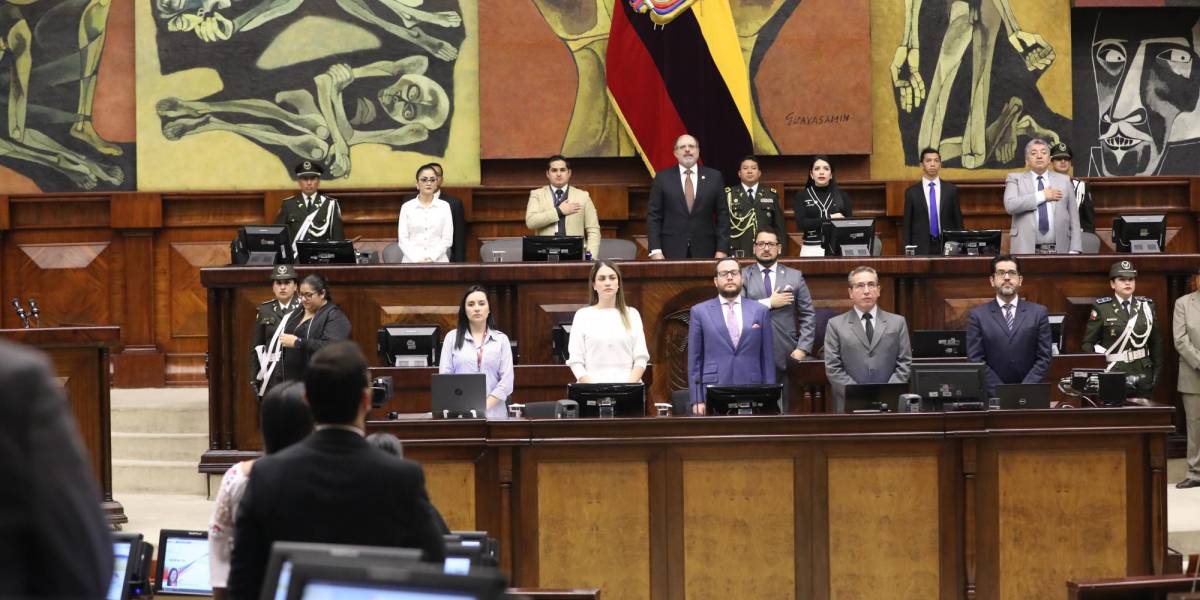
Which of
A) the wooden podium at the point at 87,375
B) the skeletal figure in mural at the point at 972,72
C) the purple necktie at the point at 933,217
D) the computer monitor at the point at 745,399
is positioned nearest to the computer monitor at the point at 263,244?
the wooden podium at the point at 87,375

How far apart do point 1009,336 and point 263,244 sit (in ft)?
16.1

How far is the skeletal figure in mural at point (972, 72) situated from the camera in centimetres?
1279

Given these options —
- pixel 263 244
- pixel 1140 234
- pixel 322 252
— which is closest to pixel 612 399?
pixel 322 252

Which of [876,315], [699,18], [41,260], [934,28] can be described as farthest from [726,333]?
[41,260]

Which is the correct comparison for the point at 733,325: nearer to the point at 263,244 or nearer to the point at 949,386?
the point at 949,386

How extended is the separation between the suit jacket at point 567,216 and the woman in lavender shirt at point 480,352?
287 centimetres

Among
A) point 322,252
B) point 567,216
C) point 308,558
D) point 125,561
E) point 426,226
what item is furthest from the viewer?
point 567,216

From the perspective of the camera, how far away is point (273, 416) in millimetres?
3473

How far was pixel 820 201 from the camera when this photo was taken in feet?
36.4

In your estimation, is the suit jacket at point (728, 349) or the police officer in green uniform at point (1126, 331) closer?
the suit jacket at point (728, 349)

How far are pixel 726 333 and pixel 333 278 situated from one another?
2.87 metres

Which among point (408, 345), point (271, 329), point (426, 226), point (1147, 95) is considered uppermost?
point (1147, 95)

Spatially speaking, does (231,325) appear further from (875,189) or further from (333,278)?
(875,189)

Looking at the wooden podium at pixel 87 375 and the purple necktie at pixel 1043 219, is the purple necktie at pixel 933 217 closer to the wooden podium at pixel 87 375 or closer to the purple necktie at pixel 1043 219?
the purple necktie at pixel 1043 219
